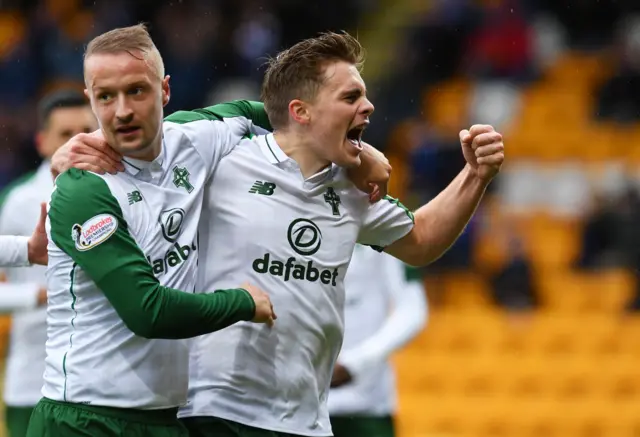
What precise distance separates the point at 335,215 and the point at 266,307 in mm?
546

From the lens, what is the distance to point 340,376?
239 inches

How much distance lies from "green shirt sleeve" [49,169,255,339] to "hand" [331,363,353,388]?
2.40m

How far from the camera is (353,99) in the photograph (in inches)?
165

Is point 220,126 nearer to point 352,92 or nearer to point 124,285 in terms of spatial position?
point 352,92

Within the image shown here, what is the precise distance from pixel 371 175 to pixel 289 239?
0.39 meters

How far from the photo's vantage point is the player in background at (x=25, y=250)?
14.9ft

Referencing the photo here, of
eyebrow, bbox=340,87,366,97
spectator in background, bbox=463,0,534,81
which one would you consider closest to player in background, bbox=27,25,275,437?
eyebrow, bbox=340,87,366,97

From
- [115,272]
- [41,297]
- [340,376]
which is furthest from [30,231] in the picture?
[115,272]

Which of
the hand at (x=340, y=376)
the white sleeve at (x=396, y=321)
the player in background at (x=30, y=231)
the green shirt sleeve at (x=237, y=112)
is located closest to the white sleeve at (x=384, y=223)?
the green shirt sleeve at (x=237, y=112)

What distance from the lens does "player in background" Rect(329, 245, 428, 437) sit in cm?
661

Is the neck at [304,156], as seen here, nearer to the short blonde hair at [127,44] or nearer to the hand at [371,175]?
the hand at [371,175]

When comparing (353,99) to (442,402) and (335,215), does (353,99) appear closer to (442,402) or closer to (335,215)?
(335,215)

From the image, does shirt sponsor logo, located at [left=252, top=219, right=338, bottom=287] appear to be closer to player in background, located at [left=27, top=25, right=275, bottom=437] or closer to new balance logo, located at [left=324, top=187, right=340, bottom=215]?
new balance logo, located at [left=324, top=187, right=340, bottom=215]

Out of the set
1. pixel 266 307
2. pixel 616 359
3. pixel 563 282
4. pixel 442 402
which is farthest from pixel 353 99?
pixel 563 282
